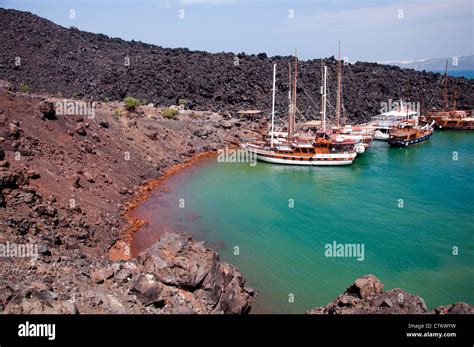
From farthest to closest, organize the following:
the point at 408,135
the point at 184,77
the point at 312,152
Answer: the point at 184,77, the point at 408,135, the point at 312,152

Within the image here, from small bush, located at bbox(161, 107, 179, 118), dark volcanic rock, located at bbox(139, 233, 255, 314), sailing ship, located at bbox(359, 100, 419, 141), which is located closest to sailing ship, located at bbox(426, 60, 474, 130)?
sailing ship, located at bbox(359, 100, 419, 141)

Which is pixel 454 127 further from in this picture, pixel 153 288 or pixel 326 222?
pixel 153 288

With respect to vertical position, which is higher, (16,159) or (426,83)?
(426,83)

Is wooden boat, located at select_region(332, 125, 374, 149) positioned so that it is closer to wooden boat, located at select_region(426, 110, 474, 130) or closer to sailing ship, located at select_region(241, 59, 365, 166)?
sailing ship, located at select_region(241, 59, 365, 166)

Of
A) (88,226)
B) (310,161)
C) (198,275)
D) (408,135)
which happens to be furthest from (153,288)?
(408,135)

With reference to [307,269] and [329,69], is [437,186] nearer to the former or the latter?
[307,269]

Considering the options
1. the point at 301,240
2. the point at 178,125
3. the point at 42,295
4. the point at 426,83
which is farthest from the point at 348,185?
the point at 426,83

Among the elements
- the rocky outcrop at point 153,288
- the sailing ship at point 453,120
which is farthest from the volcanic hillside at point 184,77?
the rocky outcrop at point 153,288

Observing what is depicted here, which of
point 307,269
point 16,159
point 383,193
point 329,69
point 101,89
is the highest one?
point 329,69
